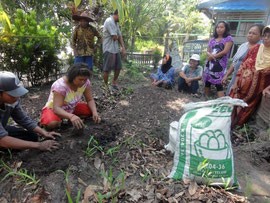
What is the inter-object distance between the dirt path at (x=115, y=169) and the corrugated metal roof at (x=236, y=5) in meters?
6.54

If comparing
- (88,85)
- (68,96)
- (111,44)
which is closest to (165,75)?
(111,44)

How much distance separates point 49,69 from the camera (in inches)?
209

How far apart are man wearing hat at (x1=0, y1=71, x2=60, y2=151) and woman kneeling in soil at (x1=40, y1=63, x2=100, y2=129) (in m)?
0.24

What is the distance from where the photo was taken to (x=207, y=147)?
2.04m

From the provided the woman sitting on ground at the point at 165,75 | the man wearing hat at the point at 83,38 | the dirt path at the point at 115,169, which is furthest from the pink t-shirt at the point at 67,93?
the woman sitting on ground at the point at 165,75

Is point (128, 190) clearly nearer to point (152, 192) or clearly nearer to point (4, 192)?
point (152, 192)

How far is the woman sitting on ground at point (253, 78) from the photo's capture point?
119 inches

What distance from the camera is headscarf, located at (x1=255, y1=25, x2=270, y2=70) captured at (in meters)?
2.98

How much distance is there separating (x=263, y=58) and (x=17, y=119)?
3004 mm

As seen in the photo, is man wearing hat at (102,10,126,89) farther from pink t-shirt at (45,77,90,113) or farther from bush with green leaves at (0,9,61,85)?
pink t-shirt at (45,77,90,113)

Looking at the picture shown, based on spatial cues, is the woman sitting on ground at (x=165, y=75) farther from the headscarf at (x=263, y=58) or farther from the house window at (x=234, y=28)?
the house window at (x=234, y=28)

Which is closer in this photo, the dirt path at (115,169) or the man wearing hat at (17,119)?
the dirt path at (115,169)

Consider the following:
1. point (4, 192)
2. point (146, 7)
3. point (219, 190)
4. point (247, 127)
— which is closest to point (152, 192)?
point (219, 190)

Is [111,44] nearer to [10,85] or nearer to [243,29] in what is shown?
[10,85]
